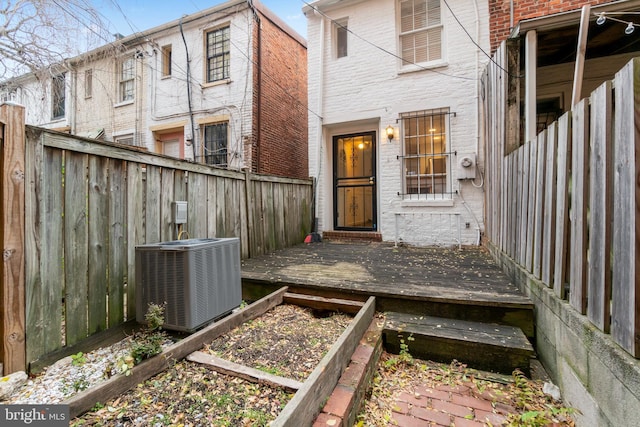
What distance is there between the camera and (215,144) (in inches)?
306

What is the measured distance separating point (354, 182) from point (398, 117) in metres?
1.66

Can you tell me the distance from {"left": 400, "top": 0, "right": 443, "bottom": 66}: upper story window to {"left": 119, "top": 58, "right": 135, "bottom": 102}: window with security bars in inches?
316

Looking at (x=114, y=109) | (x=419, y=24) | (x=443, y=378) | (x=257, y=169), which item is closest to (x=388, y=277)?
(x=443, y=378)

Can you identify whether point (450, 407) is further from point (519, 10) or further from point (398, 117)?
point (519, 10)

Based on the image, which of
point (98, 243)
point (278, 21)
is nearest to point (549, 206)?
point (98, 243)

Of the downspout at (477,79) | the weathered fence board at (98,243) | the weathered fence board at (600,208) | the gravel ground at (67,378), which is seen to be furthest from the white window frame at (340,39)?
the gravel ground at (67,378)

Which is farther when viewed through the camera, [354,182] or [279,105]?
[279,105]

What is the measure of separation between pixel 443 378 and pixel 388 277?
1.32 meters

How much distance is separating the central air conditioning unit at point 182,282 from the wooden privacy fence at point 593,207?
252 cm

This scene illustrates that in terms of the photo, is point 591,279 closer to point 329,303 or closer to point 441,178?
point 329,303

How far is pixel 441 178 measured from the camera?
5.59 m

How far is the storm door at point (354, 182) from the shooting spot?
6.36m

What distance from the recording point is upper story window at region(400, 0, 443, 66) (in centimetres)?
566

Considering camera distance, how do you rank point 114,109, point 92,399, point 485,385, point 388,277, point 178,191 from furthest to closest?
point 114,109 → point 388,277 → point 178,191 → point 485,385 → point 92,399
